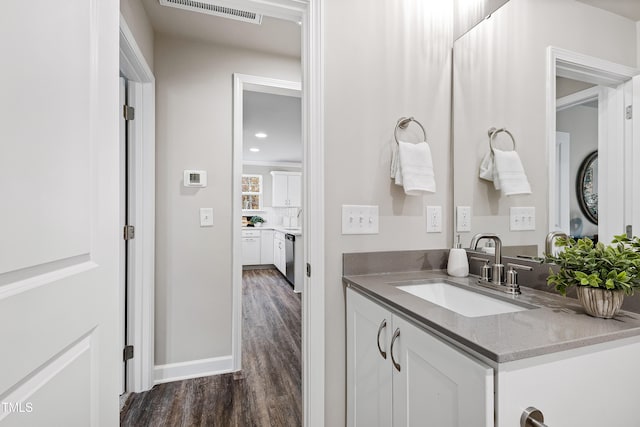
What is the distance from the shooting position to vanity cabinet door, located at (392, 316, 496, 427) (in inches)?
25.3

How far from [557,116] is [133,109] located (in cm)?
228

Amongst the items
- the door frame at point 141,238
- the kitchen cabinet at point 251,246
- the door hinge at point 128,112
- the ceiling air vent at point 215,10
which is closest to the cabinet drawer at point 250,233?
the kitchen cabinet at point 251,246

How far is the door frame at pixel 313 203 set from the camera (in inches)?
50.6

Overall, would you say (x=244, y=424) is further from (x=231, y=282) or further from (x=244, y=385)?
(x=231, y=282)

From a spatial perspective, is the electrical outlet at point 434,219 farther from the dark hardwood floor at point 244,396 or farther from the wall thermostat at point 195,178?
the wall thermostat at point 195,178

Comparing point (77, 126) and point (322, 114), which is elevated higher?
point (322, 114)

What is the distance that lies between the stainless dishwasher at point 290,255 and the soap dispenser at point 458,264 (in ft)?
11.8

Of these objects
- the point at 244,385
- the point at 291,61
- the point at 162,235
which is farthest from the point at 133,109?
the point at 244,385

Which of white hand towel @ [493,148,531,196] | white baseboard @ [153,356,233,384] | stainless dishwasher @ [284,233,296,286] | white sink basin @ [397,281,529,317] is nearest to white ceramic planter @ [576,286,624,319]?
white sink basin @ [397,281,529,317]

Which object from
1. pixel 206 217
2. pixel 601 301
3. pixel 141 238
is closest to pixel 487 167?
pixel 601 301

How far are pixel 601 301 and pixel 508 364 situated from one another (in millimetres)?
382

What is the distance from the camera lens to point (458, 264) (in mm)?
1354

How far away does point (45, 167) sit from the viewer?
612mm

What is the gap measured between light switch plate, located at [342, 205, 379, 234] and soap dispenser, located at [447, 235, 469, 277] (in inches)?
14.4
